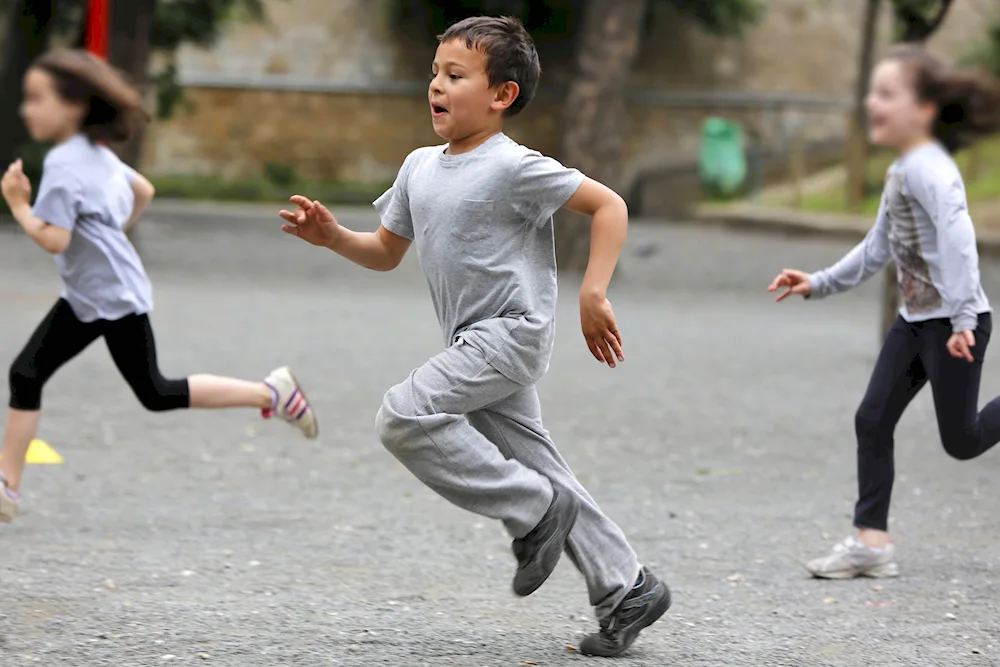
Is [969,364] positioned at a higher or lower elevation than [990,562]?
higher

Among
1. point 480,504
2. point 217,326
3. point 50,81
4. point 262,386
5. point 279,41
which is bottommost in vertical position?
point 279,41

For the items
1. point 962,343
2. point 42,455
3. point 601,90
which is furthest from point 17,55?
point 962,343

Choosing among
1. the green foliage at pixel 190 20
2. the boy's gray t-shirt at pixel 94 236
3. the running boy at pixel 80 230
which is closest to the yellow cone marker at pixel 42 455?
the running boy at pixel 80 230

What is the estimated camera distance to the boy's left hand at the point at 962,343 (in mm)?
4648

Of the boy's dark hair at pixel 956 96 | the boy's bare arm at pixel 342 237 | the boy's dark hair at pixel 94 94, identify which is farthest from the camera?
the boy's dark hair at pixel 94 94

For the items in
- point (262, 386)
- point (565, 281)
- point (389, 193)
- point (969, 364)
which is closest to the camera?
point (389, 193)

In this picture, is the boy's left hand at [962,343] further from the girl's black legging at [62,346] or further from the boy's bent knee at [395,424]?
the girl's black legging at [62,346]

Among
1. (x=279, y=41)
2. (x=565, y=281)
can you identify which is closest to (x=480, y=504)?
(x=565, y=281)

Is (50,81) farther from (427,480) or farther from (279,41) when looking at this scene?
(279,41)

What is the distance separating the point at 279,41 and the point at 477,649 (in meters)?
33.5

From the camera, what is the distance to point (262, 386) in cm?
593

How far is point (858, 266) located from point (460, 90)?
178 centimetres

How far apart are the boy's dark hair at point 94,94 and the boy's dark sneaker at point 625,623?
253cm

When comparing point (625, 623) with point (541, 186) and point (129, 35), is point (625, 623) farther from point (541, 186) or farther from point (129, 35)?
point (129, 35)
